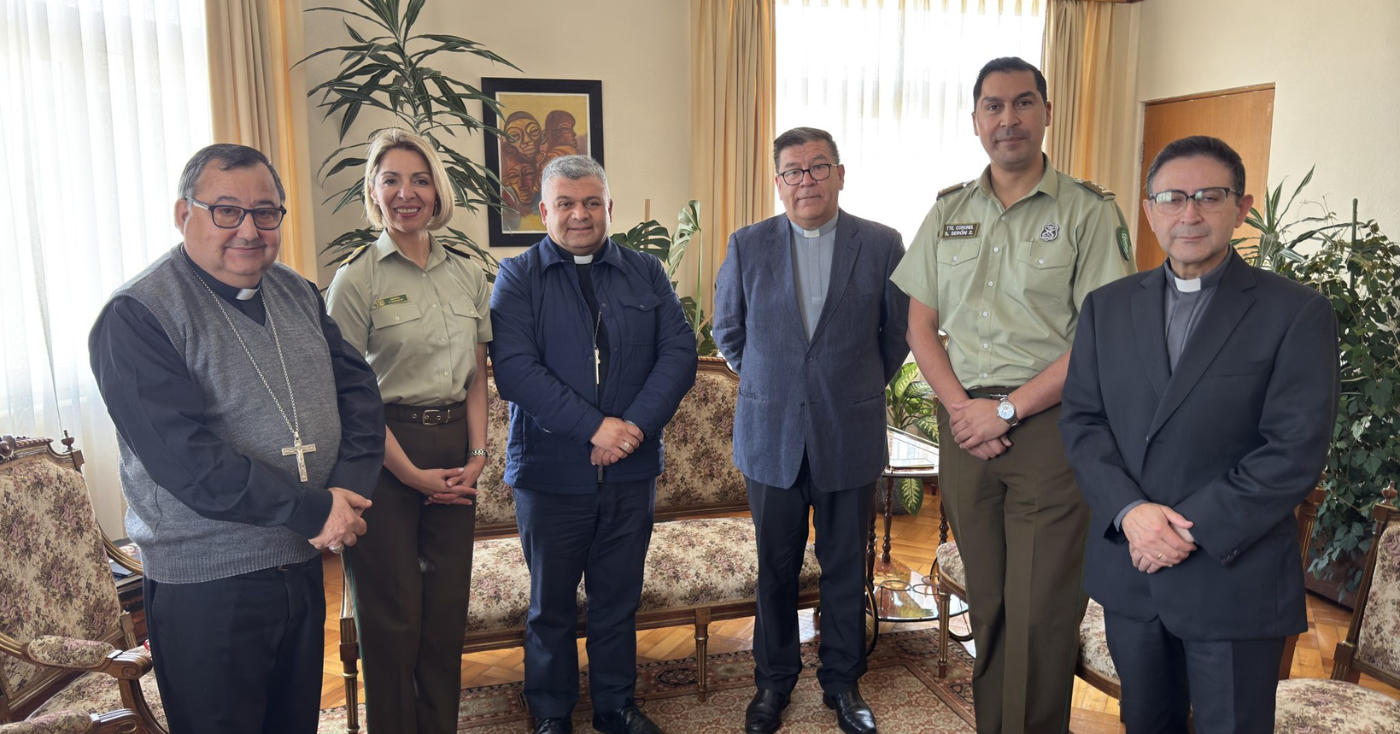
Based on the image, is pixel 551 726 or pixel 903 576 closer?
pixel 551 726

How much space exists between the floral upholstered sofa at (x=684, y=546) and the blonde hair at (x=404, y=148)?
3.29ft

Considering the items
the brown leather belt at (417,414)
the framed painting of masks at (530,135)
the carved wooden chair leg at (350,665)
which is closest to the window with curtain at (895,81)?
the framed painting of masks at (530,135)

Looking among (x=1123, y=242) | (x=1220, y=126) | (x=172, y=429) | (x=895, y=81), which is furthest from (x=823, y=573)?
(x=1220, y=126)

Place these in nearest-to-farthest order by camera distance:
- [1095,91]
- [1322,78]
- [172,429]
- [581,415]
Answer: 1. [172,429]
2. [581,415]
3. [1322,78]
4. [1095,91]

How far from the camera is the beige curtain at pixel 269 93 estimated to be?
3.82 m

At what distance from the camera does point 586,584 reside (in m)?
2.56

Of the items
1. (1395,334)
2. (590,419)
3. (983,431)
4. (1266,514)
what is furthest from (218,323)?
(1395,334)

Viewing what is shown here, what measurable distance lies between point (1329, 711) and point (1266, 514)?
65cm

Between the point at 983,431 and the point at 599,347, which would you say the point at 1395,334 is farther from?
the point at 599,347

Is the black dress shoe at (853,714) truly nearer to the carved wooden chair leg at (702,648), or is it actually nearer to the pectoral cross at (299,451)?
the carved wooden chair leg at (702,648)

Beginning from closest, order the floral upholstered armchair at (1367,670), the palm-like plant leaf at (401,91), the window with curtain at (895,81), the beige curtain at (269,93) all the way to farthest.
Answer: the floral upholstered armchair at (1367,670)
the beige curtain at (269,93)
the palm-like plant leaf at (401,91)
the window with curtain at (895,81)

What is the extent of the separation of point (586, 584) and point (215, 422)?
3.88 feet

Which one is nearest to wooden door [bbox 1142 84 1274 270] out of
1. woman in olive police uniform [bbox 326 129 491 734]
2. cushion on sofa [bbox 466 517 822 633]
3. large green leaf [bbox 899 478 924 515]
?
large green leaf [bbox 899 478 924 515]

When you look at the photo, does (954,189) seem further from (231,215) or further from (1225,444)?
(231,215)
